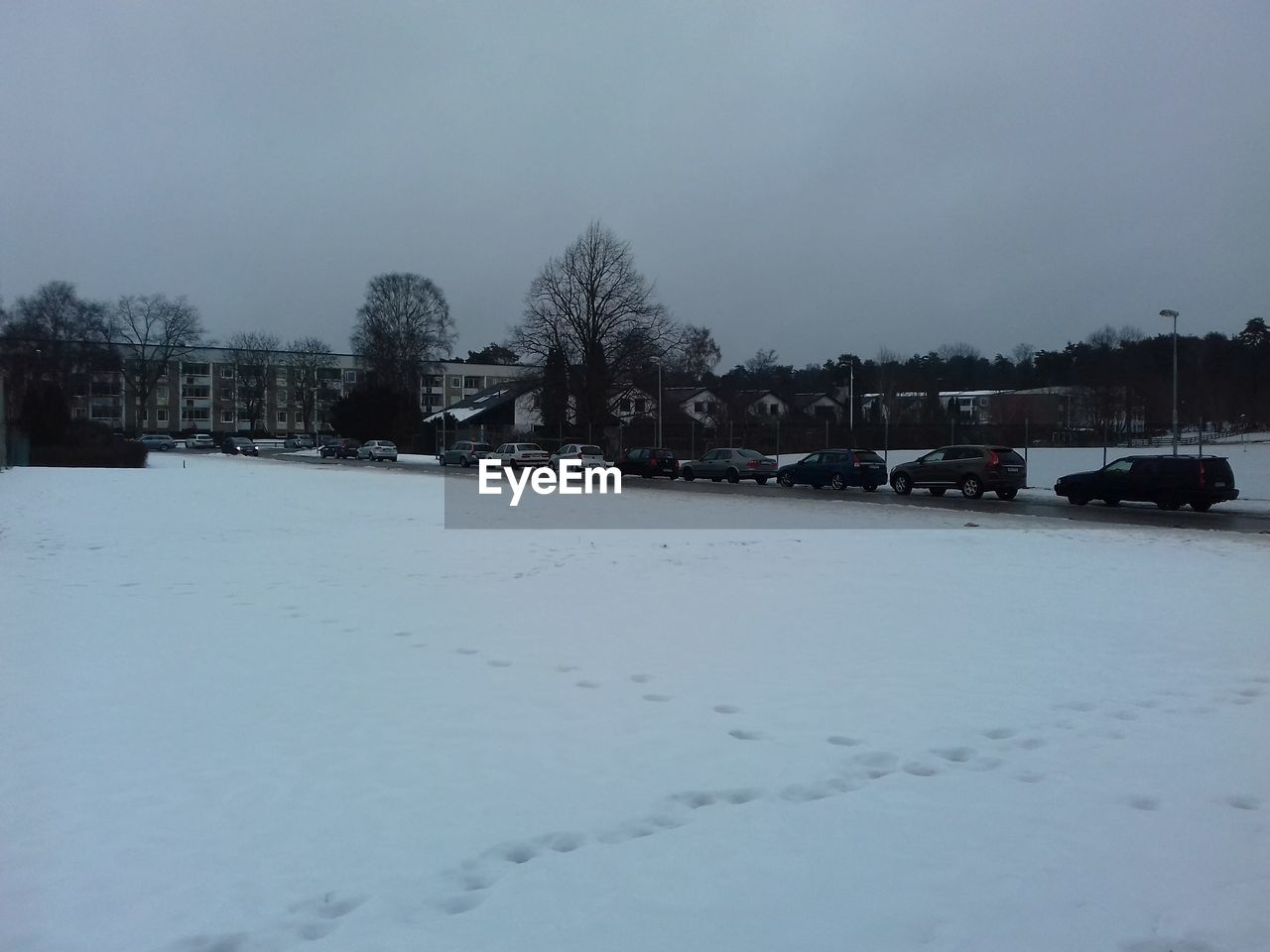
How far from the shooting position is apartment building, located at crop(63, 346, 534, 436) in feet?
396

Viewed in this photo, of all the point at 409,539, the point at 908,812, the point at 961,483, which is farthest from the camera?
the point at 961,483

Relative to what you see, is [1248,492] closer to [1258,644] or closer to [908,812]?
[1258,644]

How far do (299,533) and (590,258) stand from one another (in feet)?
166

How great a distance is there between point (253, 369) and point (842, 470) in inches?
3963

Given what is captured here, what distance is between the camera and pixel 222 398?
128 metres

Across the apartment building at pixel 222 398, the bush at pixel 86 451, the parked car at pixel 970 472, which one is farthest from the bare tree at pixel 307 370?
the parked car at pixel 970 472

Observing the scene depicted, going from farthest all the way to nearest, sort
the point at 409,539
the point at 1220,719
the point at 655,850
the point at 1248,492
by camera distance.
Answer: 1. the point at 1248,492
2. the point at 409,539
3. the point at 1220,719
4. the point at 655,850

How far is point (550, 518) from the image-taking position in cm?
2091

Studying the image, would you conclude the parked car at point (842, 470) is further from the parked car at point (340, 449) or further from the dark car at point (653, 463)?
the parked car at point (340, 449)

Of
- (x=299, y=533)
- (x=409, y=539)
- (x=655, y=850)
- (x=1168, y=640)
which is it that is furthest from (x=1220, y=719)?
(x=299, y=533)

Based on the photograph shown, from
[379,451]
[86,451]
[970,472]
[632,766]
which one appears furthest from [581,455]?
[632,766]

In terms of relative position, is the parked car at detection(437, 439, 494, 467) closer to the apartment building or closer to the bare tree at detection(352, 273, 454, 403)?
the bare tree at detection(352, 273, 454, 403)

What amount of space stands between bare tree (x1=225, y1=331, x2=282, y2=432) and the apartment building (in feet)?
1.03

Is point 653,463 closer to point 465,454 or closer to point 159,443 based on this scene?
point 465,454
